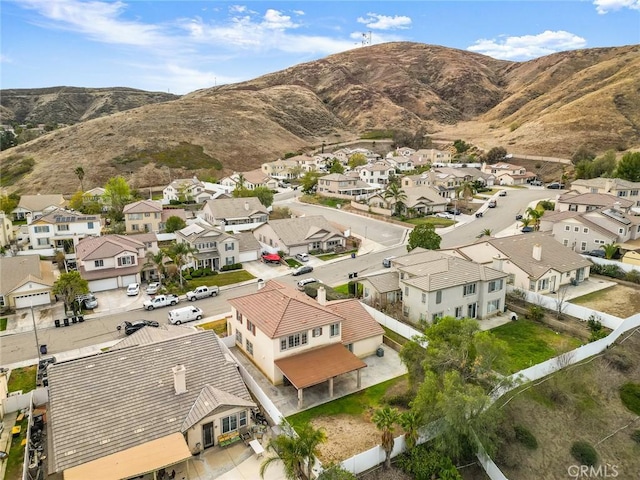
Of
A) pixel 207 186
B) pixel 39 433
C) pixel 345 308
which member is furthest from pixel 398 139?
pixel 39 433

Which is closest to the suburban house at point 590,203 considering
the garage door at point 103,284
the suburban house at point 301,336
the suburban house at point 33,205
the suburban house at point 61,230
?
the suburban house at point 301,336

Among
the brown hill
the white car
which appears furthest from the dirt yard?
the brown hill

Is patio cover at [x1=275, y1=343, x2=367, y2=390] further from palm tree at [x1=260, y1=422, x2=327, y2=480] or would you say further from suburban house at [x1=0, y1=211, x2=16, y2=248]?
suburban house at [x1=0, y1=211, x2=16, y2=248]

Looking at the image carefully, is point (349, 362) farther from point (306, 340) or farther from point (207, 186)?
point (207, 186)

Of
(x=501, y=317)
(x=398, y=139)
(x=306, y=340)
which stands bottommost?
(x=501, y=317)

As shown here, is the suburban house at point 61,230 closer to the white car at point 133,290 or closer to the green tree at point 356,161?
the white car at point 133,290
